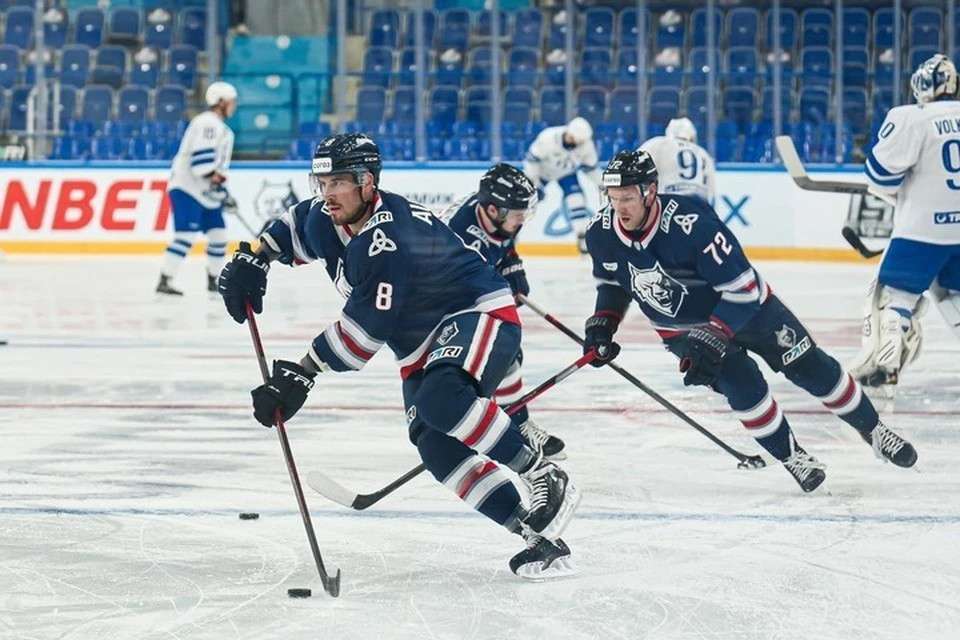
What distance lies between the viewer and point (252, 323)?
14.1 ft

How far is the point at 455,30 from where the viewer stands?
52.9 feet

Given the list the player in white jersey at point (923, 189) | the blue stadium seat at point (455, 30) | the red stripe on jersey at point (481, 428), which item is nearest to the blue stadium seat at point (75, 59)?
the blue stadium seat at point (455, 30)

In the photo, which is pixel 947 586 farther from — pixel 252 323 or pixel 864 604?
pixel 252 323

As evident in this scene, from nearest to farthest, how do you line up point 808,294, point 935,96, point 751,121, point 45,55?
point 935,96 → point 808,294 → point 751,121 → point 45,55

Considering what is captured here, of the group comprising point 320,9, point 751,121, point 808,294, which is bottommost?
point 808,294

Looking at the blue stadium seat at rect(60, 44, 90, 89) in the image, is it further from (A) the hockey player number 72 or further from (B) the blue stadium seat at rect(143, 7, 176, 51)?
(A) the hockey player number 72

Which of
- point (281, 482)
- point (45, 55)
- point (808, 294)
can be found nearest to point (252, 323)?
point (281, 482)

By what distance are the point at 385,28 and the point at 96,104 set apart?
2.92 metres

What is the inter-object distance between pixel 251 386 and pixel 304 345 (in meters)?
1.37

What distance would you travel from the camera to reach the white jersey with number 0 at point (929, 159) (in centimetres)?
618

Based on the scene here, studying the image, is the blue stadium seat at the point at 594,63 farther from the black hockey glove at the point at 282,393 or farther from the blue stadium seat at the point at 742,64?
the black hockey glove at the point at 282,393

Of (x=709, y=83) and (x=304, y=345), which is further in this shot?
(x=709, y=83)

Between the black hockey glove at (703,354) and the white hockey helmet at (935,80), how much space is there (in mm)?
2220

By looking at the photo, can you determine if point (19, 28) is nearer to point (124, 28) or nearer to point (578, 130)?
point (124, 28)
